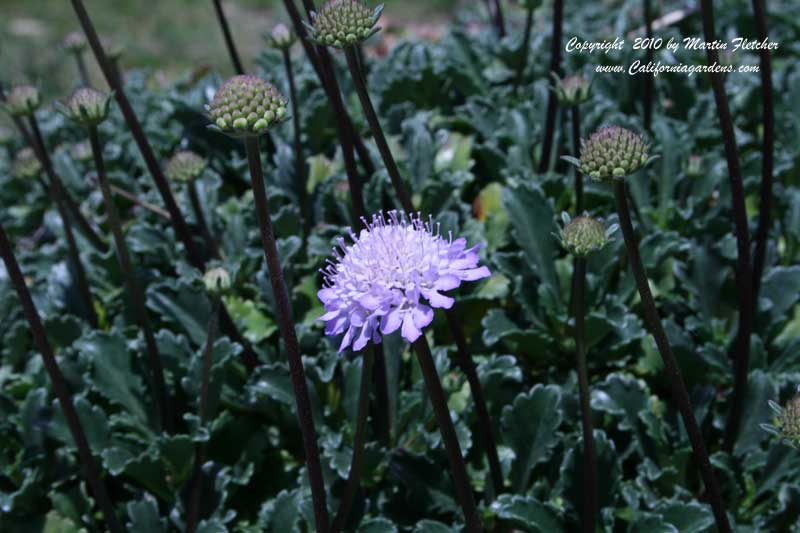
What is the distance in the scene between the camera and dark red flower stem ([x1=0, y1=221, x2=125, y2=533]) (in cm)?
187

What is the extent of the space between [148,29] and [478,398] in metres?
7.67

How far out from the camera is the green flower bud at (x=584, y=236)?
168 cm

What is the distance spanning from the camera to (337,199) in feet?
10.1

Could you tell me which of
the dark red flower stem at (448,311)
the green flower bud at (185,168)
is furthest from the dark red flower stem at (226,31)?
the dark red flower stem at (448,311)

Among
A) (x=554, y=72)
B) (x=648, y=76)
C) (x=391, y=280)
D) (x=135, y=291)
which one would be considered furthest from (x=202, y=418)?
(x=648, y=76)

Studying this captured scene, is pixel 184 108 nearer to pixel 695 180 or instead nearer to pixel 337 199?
pixel 337 199

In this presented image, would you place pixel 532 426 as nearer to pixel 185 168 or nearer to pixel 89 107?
pixel 185 168

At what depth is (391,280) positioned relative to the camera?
1.51 metres

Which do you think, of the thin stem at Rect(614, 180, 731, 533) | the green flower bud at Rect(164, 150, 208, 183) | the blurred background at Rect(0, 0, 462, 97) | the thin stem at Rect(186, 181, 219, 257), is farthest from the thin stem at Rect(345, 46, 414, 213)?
the blurred background at Rect(0, 0, 462, 97)

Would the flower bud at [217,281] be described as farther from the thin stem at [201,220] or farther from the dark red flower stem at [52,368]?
the thin stem at [201,220]

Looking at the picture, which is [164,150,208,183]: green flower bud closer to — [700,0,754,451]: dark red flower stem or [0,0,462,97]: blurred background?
[700,0,754,451]: dark red flower stem

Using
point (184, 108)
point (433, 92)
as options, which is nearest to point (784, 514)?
point (433, 92)

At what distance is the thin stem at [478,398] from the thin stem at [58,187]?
139 centimetres

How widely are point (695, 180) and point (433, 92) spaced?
1279mm
